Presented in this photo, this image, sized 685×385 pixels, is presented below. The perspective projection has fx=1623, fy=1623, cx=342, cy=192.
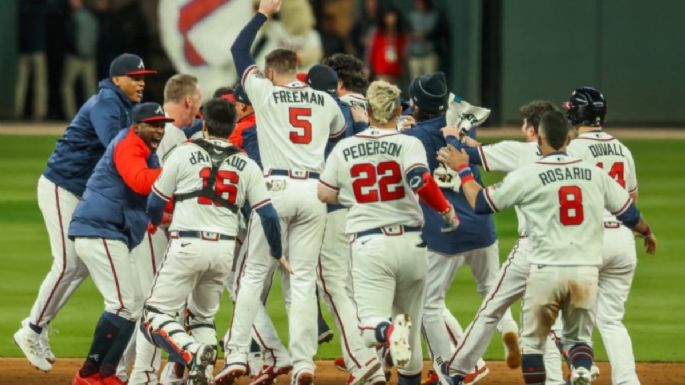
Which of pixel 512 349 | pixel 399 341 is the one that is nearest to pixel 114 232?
pixel 399 341

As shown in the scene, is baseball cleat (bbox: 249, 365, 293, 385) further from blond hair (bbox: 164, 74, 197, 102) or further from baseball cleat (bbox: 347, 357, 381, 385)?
blond hair (bbox: 164, 74, 197, 102)

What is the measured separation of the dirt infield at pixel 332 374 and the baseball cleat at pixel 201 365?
3.64 ft

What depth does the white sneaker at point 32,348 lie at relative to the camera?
32.2 feet

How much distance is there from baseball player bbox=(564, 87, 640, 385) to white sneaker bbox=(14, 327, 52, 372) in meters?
3.36

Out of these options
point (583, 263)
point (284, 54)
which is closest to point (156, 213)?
point (284, 54)

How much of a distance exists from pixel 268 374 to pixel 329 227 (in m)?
0.93

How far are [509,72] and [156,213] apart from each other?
55.5 ft

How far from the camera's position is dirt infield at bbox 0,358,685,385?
9641 mm

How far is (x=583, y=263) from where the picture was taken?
825cm

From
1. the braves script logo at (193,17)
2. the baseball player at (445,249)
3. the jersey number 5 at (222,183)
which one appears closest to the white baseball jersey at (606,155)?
the baseball player at (445,249)

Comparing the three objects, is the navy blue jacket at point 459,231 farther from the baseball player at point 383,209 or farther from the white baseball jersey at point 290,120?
the baseball player at point 383,209

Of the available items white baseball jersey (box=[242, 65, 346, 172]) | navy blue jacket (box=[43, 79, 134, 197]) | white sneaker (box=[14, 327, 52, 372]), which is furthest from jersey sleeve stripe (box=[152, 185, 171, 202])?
white sneaker (box=[14, 327, 52, 372])

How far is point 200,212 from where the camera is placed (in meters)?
8.69

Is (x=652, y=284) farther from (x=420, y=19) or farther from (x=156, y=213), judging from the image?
(x=420, y=19)
